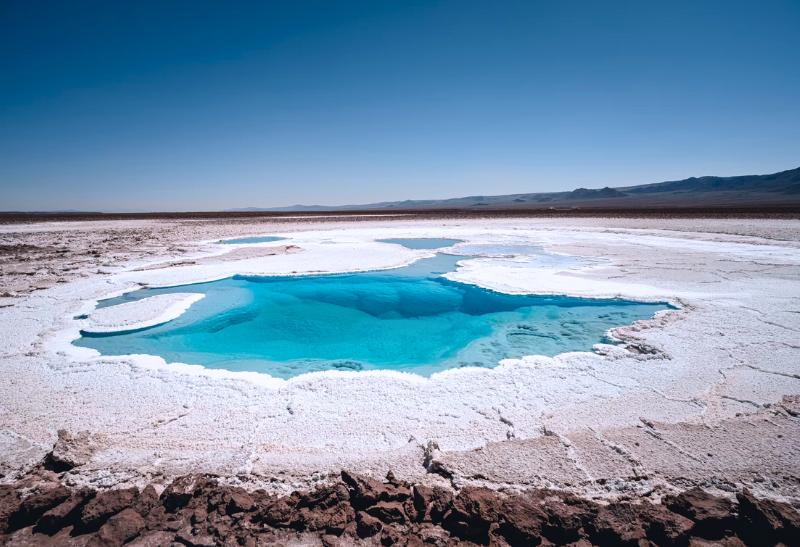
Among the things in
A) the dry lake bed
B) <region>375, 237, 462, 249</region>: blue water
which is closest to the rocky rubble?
the dry lake bed

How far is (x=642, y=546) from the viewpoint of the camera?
1.88 metres

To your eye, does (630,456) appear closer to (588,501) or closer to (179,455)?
(588,501)

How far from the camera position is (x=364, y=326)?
622 cm

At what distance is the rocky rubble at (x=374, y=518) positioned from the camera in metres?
1.94

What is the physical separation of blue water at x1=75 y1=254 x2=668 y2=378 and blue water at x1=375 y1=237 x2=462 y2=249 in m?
5.78

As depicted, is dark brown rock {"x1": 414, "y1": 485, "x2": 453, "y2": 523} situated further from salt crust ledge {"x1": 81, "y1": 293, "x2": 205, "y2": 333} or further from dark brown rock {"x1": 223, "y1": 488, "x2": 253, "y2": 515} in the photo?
salt crust ledge {"x1": 81, "y1": 293, "x2": 205, "y2": 333}

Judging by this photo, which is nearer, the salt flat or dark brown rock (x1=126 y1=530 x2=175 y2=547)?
dark brown rock (x1=126 y1=530 x2=175 y2=547)

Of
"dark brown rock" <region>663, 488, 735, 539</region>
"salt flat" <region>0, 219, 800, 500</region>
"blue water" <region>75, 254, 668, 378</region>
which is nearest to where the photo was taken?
"dark brown rock" <region>663, 488, 735, 539</region>

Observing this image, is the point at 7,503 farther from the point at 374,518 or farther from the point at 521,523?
the point at 521,523

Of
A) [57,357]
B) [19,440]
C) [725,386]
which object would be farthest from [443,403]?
[57,357]

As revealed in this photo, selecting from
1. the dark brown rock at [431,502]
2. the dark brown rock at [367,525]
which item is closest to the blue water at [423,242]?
the dark brown rock at [431,502]

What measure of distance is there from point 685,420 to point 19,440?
15.8ft

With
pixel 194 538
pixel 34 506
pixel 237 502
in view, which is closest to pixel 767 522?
pixel 237 502

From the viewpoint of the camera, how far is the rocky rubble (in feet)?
6.35
